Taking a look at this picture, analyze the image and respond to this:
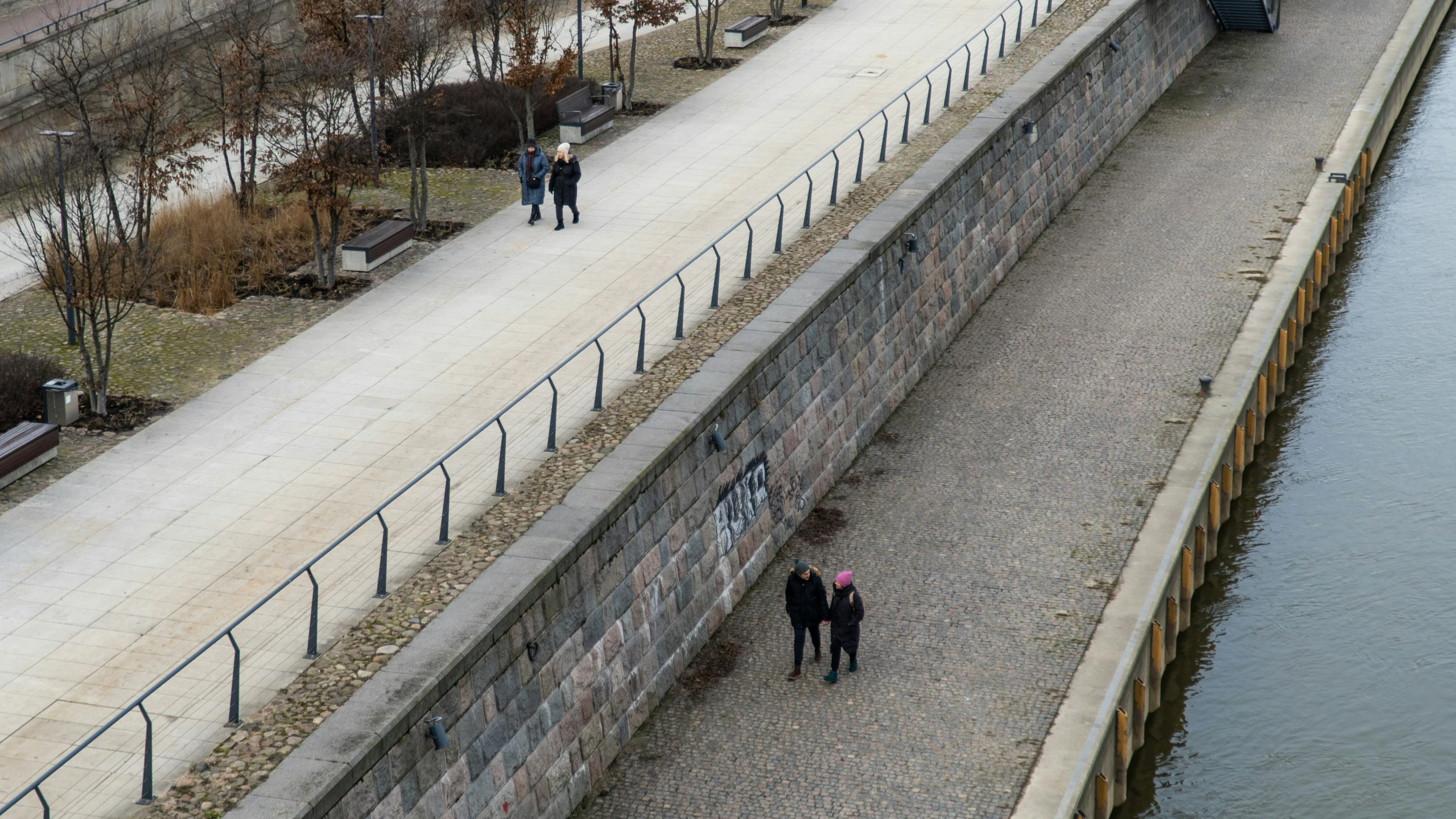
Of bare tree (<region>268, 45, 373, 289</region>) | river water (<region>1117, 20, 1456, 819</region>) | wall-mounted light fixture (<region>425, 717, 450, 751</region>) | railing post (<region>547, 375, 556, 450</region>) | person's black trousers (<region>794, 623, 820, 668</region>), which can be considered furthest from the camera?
bare tree (<region>268, 45, 373, 289</region>)

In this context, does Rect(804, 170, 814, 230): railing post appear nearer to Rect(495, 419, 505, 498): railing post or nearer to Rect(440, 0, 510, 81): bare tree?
Rect(440, 0, 510, 81): bare tree

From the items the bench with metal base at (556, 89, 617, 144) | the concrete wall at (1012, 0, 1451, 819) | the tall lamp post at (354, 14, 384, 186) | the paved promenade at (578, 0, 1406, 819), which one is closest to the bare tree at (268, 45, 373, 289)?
the tall lamp post at (354, 14, 384, 186)

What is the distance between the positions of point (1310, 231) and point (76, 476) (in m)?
22.1

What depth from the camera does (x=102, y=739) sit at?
482 inches

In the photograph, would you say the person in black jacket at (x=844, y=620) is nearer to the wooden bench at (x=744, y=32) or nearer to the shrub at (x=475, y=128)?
the shrub at (x=475, y=128)

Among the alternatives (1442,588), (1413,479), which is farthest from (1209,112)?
(1442,588)

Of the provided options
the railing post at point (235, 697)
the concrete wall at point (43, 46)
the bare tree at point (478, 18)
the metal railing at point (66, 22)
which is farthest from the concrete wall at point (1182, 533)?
the metal railing at point (66, 22)

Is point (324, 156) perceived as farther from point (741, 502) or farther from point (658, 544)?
point (658, 544)

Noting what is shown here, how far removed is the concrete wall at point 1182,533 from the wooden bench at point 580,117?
11.8 meters

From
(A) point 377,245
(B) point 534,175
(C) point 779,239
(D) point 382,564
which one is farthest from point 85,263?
(C) point 779,239

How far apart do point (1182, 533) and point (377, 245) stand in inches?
455

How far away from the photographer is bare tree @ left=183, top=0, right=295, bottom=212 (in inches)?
991

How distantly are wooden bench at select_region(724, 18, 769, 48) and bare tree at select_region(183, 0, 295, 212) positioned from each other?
407 inches

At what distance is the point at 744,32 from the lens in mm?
36688
